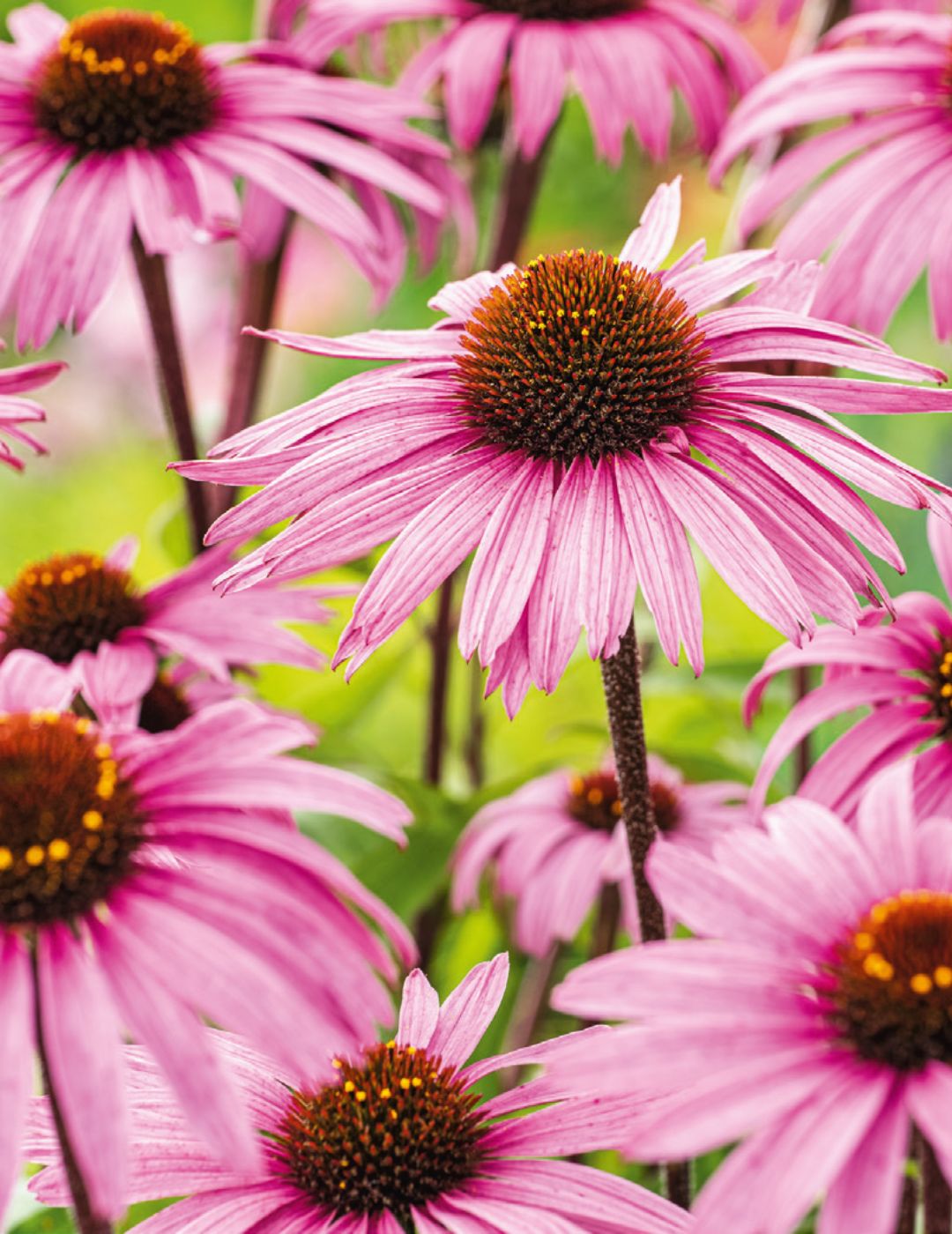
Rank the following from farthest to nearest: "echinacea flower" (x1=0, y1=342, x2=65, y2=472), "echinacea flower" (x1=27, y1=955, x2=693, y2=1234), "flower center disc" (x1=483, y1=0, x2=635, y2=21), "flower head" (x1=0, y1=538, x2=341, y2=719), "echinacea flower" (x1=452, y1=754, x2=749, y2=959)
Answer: "flower center disc" (x1=483, y1=0, x2=635, y2=21) < "echinacea flower" (x1=452, y1=754, x2=749, y2=959) < "flower head" (x1=0, y1=538, x2=341, y2=719) < "echinacea flower" (x1=0, y1=342, x2=65, y2=472) < "echinacea flower" (x1=27, y1=955, x2=693, y2=1234)

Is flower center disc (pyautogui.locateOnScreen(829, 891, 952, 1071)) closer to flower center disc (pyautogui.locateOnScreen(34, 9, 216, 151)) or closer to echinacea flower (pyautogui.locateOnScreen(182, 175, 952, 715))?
echinacea flower (pyautogui.locateOnScreen(182, 175, 952, 715))

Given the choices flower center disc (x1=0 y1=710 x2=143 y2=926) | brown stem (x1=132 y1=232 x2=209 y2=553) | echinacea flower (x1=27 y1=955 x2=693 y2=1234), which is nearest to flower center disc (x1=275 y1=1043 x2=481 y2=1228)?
echinacea flower (x1=27 y1=955 x2=693 y2=1234)

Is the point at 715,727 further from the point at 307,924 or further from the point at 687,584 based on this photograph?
the point at 307,924

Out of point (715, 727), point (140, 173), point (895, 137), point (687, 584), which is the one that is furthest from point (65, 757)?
point (715, 727)

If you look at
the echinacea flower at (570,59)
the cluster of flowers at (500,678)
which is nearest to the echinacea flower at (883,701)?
the cluster of flowers at (500,678)

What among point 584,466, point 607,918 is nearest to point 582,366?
point 584,466
